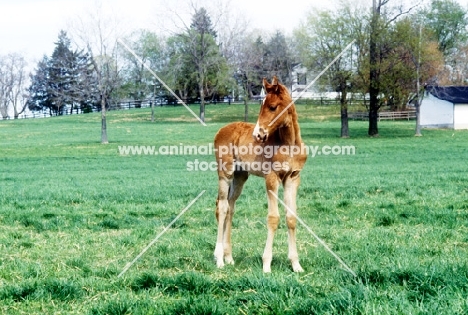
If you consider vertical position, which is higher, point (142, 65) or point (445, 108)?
point (142, 65)

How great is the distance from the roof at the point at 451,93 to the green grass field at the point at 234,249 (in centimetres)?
4998

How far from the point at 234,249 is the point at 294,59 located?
245ft

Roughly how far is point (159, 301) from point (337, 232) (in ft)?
16.3

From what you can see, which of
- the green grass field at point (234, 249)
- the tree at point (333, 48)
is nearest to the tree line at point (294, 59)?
the tree at point (333, 48)

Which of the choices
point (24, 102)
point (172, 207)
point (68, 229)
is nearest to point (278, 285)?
point (68, 229)

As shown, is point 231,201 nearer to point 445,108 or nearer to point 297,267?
point 297,267

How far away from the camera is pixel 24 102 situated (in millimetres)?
127062

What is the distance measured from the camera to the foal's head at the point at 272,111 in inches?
262

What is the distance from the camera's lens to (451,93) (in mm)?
71250

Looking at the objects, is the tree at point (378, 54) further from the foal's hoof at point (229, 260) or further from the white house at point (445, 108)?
the foal's hoof at point (229, 260)

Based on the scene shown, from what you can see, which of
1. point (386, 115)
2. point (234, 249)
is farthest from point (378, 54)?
point (234, 249)

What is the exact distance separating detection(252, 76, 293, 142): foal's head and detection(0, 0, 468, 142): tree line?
147 ft

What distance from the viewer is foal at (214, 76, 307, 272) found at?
675cm

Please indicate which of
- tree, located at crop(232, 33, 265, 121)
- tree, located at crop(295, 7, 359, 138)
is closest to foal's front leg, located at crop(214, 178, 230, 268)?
tree, located at crop(295, 7, 359, 138)
